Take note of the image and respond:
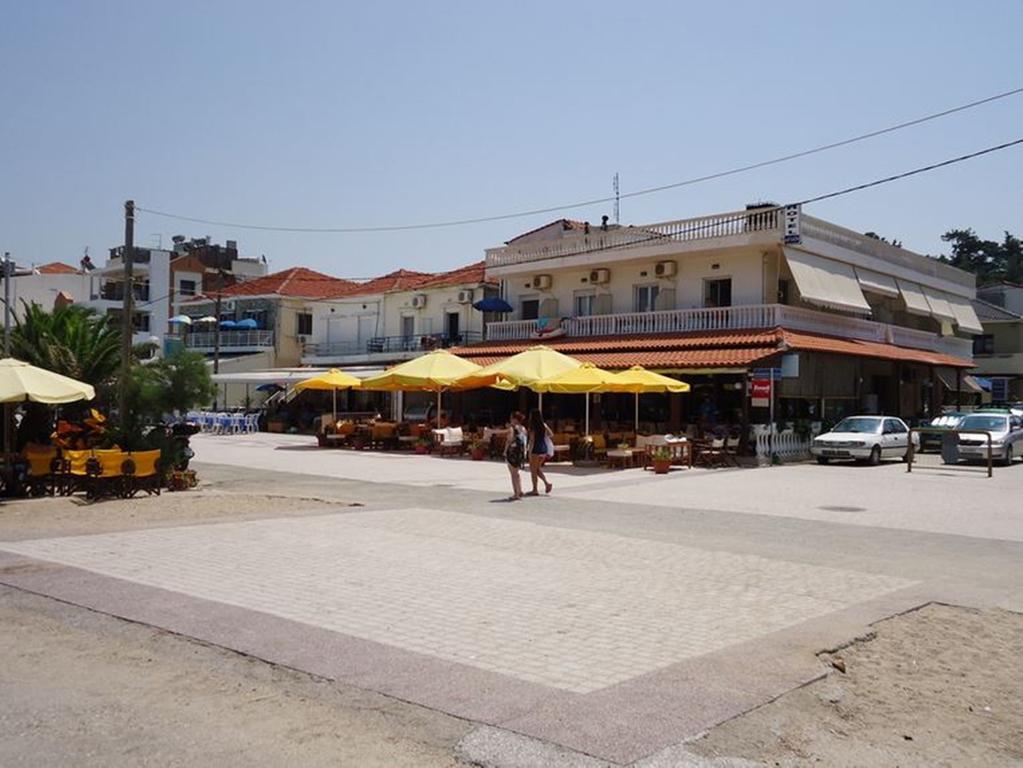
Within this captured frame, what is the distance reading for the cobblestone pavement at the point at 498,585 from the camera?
669cm

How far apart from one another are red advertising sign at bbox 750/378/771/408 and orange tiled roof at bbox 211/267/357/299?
2787 cm

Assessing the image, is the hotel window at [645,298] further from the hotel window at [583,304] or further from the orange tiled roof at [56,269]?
the orange tiled roof at [56,269]

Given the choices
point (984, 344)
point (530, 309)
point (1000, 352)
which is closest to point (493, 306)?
point (530, 309)

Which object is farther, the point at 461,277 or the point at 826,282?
the point at 461,277

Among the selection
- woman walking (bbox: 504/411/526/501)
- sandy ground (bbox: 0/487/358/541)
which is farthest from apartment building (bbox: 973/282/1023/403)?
sandy ground (bbox: 0/487/358/541)

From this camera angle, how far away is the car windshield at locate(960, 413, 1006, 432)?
28.0 metres

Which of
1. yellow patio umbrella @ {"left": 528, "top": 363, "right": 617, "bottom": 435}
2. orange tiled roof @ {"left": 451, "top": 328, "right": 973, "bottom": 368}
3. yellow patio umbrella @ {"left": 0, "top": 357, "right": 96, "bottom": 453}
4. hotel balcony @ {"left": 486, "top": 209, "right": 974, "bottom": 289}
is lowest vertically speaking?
yellow patio umbrella @ {"left": 0, "top": 357, "right": 96, "bottom": 453}

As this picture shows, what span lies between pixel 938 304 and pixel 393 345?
77.5 feet

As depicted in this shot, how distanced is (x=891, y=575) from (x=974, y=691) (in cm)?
399

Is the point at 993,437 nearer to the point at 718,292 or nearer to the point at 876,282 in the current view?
the point at 876,282

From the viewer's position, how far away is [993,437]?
89.1 ft

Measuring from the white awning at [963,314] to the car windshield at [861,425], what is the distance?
1624 cm

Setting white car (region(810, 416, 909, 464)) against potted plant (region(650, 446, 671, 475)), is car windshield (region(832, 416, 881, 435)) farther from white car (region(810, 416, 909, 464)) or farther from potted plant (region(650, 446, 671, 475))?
potted plant (region(650, 446, 671, 475))

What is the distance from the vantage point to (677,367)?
86.8 feet
